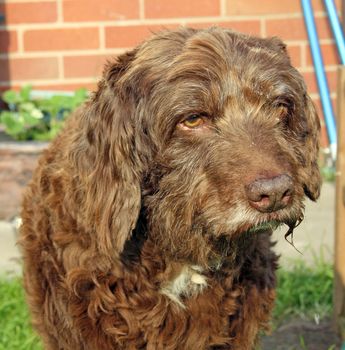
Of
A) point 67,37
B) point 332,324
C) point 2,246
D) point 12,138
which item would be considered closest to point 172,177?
point 332,324

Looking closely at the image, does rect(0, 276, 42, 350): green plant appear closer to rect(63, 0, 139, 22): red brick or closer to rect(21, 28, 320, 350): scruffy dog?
rect(21, 28, 320, 350): scruffy dog

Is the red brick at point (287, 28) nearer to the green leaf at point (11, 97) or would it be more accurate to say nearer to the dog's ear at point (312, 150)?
the green leaf at point (11, 97)

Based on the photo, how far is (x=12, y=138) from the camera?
244 inches

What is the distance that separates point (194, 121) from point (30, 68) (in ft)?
12.6

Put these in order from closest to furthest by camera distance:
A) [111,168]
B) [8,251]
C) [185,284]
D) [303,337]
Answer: [111,168]
[185,284]
[303,337]
[8,251]

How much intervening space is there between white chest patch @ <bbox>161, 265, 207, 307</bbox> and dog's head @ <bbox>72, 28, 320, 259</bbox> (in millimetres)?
132

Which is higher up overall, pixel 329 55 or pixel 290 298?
pixel 329 55

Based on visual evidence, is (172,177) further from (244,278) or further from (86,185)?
(244,278)

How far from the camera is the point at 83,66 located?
22.5ft

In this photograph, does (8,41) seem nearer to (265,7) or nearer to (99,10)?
(99,10)

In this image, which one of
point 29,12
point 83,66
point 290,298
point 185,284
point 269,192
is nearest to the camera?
point 269,192

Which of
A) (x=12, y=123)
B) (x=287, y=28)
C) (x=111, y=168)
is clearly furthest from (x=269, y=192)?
(x=287, y=28)

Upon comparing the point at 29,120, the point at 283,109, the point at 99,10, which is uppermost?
the point at 99,10

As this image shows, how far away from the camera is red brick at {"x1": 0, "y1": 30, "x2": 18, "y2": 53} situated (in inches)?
267
